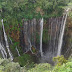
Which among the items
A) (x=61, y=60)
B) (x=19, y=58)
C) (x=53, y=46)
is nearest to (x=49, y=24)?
(x=53, y=46)

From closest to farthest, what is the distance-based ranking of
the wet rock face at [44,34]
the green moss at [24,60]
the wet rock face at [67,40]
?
1. the green moss at [24,60]
2. the wet rock face at [67,40]
3. the wet rock face at [44,34]

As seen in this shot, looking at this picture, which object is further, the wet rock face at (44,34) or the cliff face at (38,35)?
the wet rock face at (44,34)

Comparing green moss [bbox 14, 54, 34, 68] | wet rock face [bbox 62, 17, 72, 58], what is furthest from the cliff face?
green moss [bbox 14, 54, 34, 68]

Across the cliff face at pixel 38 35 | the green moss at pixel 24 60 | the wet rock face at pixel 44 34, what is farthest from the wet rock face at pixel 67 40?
the green moss at pixel 24 60

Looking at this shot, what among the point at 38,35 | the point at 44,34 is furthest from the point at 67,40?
the point at 38,35

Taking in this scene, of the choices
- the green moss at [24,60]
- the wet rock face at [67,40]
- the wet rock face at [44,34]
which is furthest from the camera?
the wet rock face at [44,34]

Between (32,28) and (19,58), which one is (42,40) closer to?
(32,28)

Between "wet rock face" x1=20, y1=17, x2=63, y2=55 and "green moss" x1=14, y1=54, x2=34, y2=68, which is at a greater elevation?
"wet rock face" x1=20, y1=17, x2=63, y2=55

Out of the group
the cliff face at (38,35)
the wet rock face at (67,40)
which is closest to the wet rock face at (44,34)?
the cliff face at (38,35)

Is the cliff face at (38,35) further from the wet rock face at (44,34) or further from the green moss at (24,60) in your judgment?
the green moss at (24,60)

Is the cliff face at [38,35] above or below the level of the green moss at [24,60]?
above

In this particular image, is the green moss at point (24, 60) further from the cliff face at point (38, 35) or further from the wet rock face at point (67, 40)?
the wet rock face at point (67, 40)

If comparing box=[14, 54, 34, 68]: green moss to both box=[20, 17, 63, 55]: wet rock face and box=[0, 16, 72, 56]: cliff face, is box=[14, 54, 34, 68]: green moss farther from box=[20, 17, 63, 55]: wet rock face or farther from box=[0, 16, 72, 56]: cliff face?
box=[20, 17, 63, 55]: wet rock face
